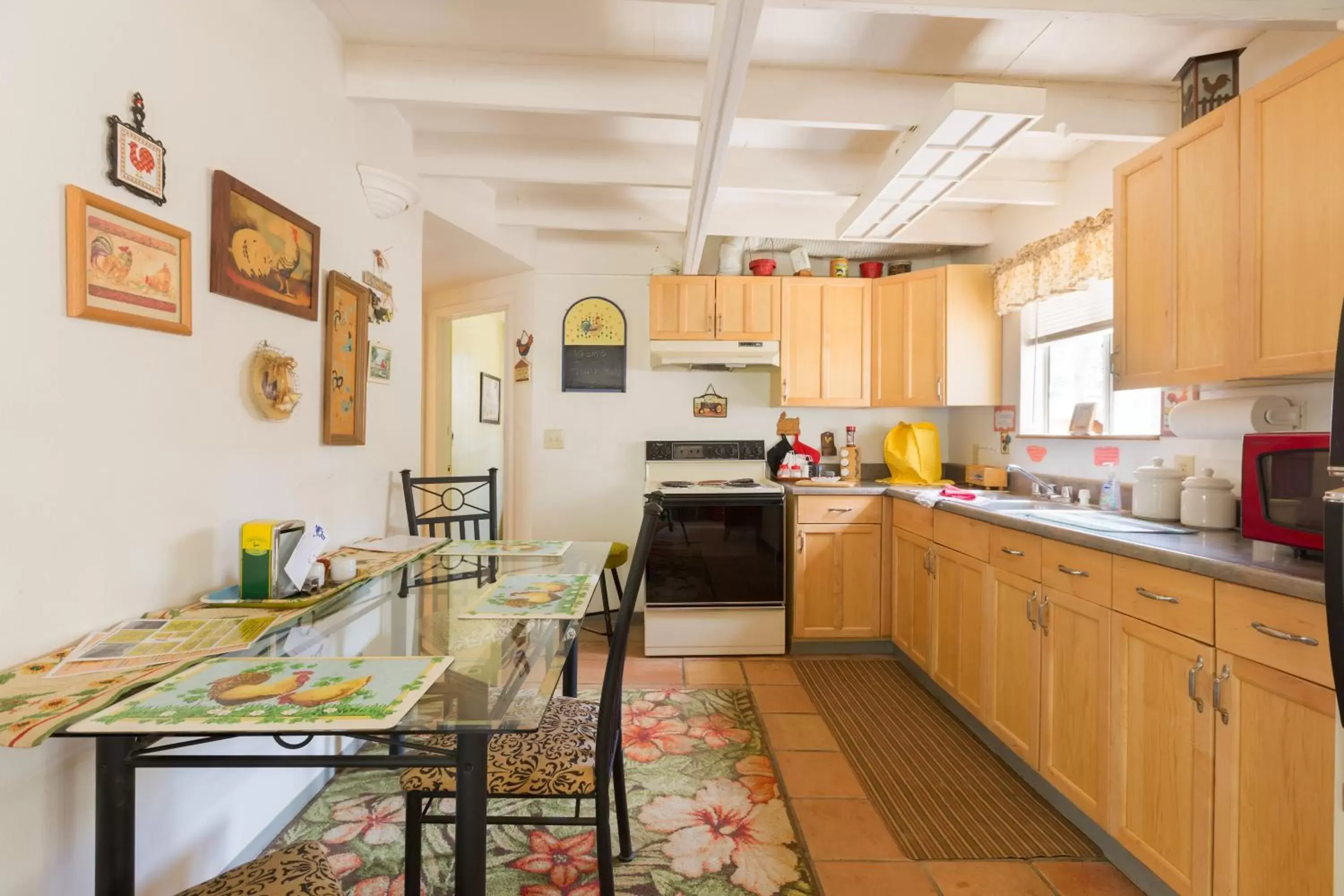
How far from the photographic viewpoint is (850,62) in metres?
2.16

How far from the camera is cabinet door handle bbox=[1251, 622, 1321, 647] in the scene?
1186 millimetres

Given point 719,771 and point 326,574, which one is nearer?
point 326,574

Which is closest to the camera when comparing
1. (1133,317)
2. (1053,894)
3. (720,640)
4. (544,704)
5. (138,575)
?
(544,704)

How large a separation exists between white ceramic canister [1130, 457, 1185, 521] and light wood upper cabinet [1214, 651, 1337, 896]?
878 mm

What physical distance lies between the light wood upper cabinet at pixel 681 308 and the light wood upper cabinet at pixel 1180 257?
6.74 ft

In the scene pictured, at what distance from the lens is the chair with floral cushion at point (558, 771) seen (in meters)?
1.35

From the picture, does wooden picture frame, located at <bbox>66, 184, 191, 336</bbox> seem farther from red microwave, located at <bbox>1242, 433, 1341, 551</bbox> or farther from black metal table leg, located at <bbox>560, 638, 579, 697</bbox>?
red microwave, located at <bbox>1242, 433, 1341, 551</bbox>

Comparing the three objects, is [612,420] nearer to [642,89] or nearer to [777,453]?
[777,453]

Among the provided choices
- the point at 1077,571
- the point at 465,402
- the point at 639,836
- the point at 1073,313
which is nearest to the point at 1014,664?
the point at 1077,571

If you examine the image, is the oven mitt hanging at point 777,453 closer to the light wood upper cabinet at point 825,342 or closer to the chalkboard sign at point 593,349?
the light wood upper cabinet at point 825,342

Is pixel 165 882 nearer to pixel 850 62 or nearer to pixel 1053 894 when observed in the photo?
pixel 1053 894

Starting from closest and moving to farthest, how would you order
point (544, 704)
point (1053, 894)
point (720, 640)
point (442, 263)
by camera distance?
point (544, 704) < point (1053, 894) < point (720, 640) < point (442, 263)

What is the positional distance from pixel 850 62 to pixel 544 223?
191 cm

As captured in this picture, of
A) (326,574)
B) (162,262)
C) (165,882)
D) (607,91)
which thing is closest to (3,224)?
(162,262)
